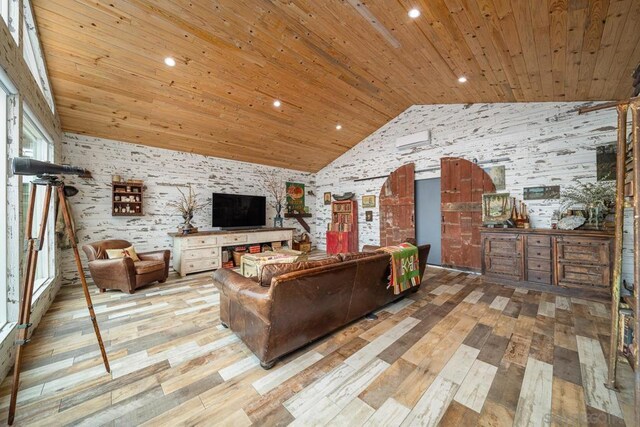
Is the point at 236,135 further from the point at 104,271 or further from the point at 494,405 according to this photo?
the point at 494,405

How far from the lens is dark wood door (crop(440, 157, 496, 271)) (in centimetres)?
499

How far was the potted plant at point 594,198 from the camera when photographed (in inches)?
144

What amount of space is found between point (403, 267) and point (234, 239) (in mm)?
3993

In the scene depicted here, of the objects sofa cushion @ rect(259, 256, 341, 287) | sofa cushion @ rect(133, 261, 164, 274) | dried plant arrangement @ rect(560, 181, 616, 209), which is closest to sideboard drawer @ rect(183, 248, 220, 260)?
sofa cushion @ rect(133, 261, 164, 274)

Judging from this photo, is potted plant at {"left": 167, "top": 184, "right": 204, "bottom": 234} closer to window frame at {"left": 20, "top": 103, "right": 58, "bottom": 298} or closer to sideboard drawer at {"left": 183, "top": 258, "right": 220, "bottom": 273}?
sideboard drawer at {"left": 183, "top": 258, "right": 220, "bottom": 273}

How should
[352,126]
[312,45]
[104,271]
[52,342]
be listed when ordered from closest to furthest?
[52,342] → [312,45] → [104,271] → [352,126]

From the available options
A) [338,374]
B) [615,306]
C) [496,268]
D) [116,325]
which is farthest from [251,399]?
[496,268]

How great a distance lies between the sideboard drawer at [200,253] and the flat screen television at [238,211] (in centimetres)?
70

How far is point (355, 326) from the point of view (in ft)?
8.95

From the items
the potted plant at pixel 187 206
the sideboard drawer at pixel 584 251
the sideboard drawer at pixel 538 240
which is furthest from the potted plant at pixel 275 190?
the sideboard drawer at pixel 584 251

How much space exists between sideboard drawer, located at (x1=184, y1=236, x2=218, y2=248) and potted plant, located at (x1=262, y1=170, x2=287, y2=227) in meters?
2.10

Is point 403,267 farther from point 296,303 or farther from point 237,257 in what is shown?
point 237,257

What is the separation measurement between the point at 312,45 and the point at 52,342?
14.9ft

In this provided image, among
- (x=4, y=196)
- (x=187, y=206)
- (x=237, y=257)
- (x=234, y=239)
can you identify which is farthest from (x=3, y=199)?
(x=237, y=257)
